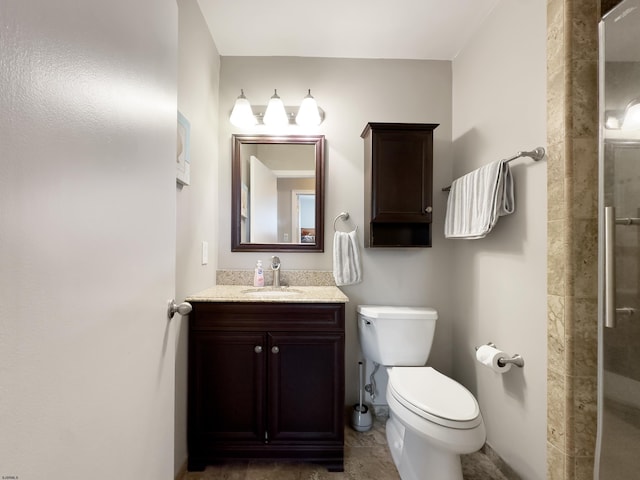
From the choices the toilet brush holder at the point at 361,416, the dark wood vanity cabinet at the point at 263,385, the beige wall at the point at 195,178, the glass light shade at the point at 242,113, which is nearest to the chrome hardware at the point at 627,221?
the dark wood vanity cabinet at the point at 263,385

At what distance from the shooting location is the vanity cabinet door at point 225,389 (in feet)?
4.88

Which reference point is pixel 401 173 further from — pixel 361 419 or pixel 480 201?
pixel 361 419

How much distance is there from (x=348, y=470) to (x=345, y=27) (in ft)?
8.26

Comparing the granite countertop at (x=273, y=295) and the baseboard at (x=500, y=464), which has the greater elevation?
the granite countertop at (x=273, y=295)

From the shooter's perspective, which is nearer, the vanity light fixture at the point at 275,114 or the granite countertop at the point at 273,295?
the granite countertop at the point at 273,295

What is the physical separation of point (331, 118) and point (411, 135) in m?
0.58

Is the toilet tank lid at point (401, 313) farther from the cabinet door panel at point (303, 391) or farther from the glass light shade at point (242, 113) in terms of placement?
the glass light shade at point (242, 113)

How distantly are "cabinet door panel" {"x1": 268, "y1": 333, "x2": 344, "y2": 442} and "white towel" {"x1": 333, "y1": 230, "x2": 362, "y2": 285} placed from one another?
1.75 feet

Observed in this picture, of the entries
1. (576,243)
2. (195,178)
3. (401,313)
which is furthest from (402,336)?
(195,178)

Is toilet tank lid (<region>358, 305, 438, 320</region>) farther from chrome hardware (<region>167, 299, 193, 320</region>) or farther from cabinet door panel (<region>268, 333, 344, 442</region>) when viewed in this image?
chrome hardware (<region>167, 299, 193, 320</region>)

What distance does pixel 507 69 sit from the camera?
151 cm

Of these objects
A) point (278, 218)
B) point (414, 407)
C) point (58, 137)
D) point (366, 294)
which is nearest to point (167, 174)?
point (58, 137)

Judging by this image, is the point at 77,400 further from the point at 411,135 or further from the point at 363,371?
the point at 411,135

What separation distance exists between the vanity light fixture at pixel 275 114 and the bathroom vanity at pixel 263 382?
120 centimetres
